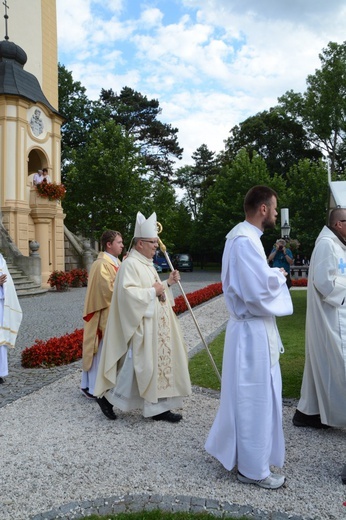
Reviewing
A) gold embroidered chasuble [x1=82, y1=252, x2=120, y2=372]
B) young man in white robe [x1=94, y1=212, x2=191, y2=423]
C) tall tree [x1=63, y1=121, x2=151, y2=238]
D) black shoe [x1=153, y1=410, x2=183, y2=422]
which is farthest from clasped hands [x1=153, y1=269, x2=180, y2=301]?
tall tree [x1=63, y1=121, x2=151, y2=238]

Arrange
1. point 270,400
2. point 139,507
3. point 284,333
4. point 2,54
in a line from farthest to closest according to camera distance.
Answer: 1. point 2,54
2. point 284,333
3. point 270,400
4. point 139,507

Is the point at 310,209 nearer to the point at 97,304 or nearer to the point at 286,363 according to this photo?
the point at 286,363

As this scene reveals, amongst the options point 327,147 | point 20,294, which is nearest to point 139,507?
point 20,294

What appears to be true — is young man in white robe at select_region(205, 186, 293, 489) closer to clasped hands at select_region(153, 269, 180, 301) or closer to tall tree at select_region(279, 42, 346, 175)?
clasped hands at select_region(153, 269, 180, 301)

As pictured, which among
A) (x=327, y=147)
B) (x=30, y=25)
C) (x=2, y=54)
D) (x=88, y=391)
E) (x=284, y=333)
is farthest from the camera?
(x=327, y=147)

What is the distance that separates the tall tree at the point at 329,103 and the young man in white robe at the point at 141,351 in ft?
116

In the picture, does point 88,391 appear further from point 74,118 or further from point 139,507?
point 74,118

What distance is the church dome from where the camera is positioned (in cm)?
2077

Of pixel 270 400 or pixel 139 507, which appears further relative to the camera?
pixel 270 400

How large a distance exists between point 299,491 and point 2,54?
21869 millimetres

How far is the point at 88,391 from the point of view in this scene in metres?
5.99

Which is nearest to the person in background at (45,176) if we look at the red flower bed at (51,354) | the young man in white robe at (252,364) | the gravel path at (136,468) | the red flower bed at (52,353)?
the red flower bed at (52,353)

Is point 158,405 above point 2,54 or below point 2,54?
below

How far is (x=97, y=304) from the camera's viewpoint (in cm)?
580
